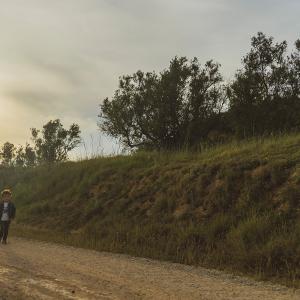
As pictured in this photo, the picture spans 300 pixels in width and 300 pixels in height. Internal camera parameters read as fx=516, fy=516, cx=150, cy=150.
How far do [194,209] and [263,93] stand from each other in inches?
593

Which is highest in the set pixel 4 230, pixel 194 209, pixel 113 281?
pixel 194 209

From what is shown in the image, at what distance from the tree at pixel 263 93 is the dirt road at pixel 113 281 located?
1701 centimetres

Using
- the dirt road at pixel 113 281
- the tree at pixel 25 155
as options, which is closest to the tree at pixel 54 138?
the tree at pixel 25 155

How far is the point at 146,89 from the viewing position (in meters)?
35.6

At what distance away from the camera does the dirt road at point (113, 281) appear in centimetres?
876

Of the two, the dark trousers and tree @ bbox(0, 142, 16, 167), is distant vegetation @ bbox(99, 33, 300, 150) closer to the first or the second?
the dark trousers

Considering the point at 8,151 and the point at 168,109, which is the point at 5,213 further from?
the point at 8,151

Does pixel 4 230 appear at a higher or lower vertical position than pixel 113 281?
higher

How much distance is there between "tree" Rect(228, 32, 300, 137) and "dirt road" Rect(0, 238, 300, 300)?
17.0 m

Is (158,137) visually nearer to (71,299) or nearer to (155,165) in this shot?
(155,165)

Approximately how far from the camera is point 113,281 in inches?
387

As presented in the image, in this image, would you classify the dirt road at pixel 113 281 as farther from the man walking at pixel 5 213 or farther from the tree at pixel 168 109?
the tree at pixel 168 109

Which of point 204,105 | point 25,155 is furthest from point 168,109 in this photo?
point 25,155

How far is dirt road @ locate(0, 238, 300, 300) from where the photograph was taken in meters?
8.76
